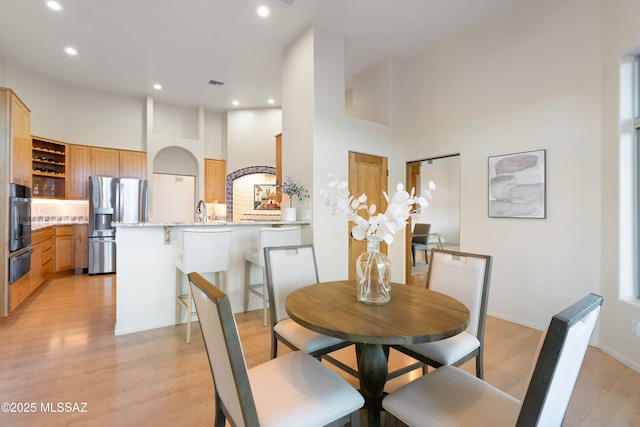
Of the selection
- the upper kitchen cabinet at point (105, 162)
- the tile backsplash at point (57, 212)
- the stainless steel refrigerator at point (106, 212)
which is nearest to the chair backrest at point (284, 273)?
the stainless steel refrigerator at point (106, 212)

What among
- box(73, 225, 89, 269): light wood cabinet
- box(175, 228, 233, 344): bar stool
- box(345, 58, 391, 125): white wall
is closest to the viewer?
box(175, 228, 233, 344): bar stool

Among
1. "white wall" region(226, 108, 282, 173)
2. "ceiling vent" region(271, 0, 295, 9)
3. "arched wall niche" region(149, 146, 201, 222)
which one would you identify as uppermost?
"ceiling vent" region(271, 0, 295, 9)

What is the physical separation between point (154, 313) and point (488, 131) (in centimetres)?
419

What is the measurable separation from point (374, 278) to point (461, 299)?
74 centimetres

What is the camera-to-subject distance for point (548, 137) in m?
2.99

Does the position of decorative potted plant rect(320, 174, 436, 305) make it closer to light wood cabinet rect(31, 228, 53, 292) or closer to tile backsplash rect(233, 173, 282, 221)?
light wood cabinet rect(31, 228, 53, 292)

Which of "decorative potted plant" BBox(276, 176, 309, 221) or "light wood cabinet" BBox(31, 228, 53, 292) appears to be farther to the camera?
"light wood cabinet" BBox(31, 228, 53, 292)

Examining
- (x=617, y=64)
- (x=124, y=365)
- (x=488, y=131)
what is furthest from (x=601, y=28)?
(x=124, y=365)

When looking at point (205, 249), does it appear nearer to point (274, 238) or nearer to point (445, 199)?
point (274, 238)

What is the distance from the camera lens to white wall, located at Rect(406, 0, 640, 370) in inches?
101

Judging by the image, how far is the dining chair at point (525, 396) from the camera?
0.79m

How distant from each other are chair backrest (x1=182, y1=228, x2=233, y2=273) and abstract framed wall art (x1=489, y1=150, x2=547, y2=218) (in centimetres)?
297

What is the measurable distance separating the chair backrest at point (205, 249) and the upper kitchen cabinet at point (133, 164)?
421 centimetres

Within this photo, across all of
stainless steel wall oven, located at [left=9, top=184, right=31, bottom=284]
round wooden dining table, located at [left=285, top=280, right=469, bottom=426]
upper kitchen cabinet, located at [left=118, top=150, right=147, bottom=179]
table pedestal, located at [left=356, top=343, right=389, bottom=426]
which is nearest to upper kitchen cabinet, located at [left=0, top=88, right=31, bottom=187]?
stainless steel wall oven, located at [left=9, top=184, right=31, bottom=284]
